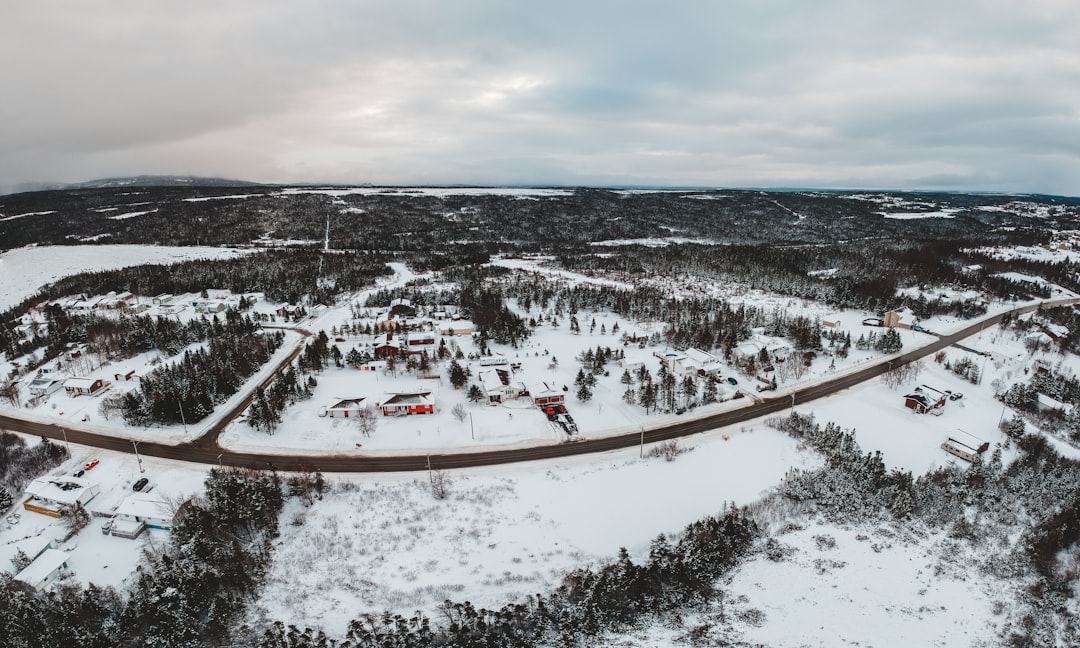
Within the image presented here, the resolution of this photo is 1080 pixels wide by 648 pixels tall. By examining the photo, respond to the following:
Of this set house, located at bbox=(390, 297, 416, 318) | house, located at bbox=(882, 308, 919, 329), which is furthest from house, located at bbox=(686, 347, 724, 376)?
house, located at bbox=(390, 297, 416, 318)

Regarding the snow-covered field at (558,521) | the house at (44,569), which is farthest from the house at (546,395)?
the house at (44,569)

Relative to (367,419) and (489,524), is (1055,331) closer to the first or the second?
(489,524)

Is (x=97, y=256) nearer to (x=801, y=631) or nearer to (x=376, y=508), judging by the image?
(x=376, y=508)

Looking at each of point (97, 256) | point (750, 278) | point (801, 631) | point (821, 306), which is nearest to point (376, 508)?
point (801, 631)

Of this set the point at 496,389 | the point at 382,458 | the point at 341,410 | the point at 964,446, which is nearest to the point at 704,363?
the point at 964,446

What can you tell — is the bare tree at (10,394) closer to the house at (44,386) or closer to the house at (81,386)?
the house at (44,386)

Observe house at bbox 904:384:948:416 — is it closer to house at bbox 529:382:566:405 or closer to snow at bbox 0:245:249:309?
house at bbox 529:382:566:405
